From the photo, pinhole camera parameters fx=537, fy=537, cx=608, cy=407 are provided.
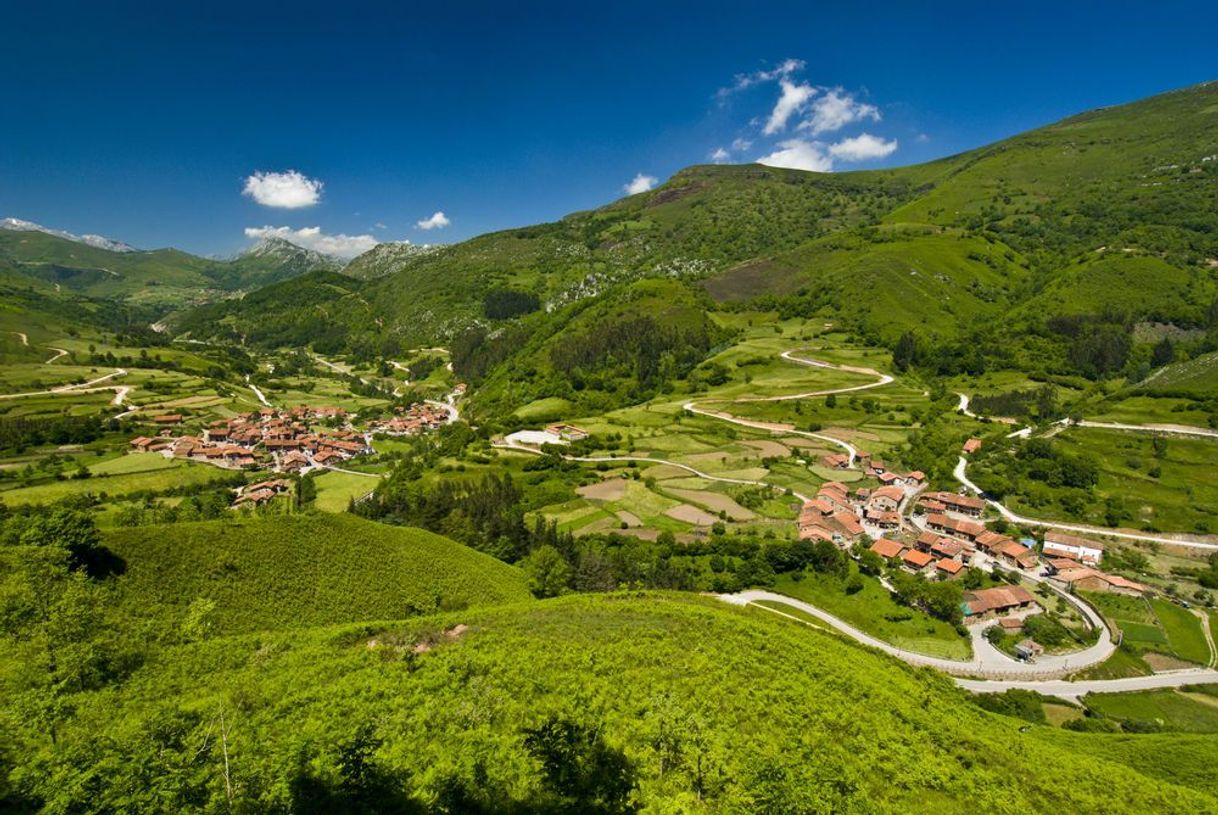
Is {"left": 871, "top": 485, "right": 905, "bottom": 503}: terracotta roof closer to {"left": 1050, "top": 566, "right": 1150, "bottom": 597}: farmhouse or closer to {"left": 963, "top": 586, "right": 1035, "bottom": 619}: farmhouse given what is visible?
{"left": 1050, "top": 566, "right": 1150, "bottom": 597}: farmhouse

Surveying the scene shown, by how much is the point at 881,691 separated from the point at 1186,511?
8026 cm

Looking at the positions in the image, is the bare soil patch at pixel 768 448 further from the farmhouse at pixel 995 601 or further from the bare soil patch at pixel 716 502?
the farmhouse at pixel 995 601

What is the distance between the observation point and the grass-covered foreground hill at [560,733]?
1666cm

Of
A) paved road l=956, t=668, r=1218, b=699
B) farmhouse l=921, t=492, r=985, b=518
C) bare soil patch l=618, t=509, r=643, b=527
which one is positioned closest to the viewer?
paved road l=956, t=668, r=1218, b=699

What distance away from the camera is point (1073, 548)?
7038 centimetres

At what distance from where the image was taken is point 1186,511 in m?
76.4

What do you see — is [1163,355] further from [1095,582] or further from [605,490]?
[605,490]

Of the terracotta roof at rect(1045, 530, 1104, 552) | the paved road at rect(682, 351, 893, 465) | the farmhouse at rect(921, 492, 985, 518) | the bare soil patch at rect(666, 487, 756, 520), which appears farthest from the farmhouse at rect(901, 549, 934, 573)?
the paved road at rect(682, 351, 893, 465)

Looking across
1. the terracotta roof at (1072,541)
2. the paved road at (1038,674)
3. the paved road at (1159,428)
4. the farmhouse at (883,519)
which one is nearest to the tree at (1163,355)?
the paved road at (1159,428)

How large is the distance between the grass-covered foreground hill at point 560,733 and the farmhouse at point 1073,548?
132 feet

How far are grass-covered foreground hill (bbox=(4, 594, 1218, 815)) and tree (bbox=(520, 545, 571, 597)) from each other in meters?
14.7

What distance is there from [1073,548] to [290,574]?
89.9 meters

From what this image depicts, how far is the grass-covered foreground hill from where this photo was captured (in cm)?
1666

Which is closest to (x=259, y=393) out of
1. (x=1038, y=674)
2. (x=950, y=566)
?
(x=950, y=566)
